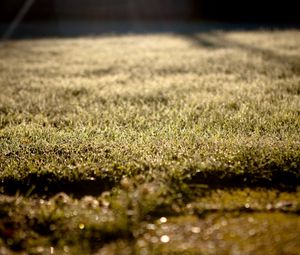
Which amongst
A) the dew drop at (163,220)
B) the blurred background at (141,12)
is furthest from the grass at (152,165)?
the blurred background at (141,12)

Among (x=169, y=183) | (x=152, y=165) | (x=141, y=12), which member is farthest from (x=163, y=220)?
(x=141, y=12)

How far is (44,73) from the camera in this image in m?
6.22

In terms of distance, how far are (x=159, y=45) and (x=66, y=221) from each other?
7.39 m

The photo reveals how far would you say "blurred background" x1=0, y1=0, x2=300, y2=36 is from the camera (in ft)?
52.7

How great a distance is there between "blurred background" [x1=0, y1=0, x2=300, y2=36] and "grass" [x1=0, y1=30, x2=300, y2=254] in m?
11.2

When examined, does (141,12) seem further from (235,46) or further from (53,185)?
(53,185)

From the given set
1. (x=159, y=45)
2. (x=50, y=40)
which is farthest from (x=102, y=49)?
(x=50, y=40)

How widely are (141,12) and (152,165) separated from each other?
14.8m

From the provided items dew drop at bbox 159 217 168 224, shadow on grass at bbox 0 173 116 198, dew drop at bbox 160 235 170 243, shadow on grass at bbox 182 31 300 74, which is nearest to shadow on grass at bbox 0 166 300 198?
shadow on grass at bbox 0 173 116 198

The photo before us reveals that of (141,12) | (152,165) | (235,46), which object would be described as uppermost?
(141,12)

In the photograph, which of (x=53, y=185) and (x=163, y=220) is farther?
(x=53, y=185)

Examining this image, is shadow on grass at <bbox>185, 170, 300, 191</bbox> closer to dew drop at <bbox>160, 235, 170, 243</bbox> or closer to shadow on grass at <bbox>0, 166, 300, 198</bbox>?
shadow on grass at <bbox>0, 166, 300, 198</bbox>

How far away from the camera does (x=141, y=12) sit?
55.2 ft

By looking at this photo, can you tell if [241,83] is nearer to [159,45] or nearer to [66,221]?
[66,221]
